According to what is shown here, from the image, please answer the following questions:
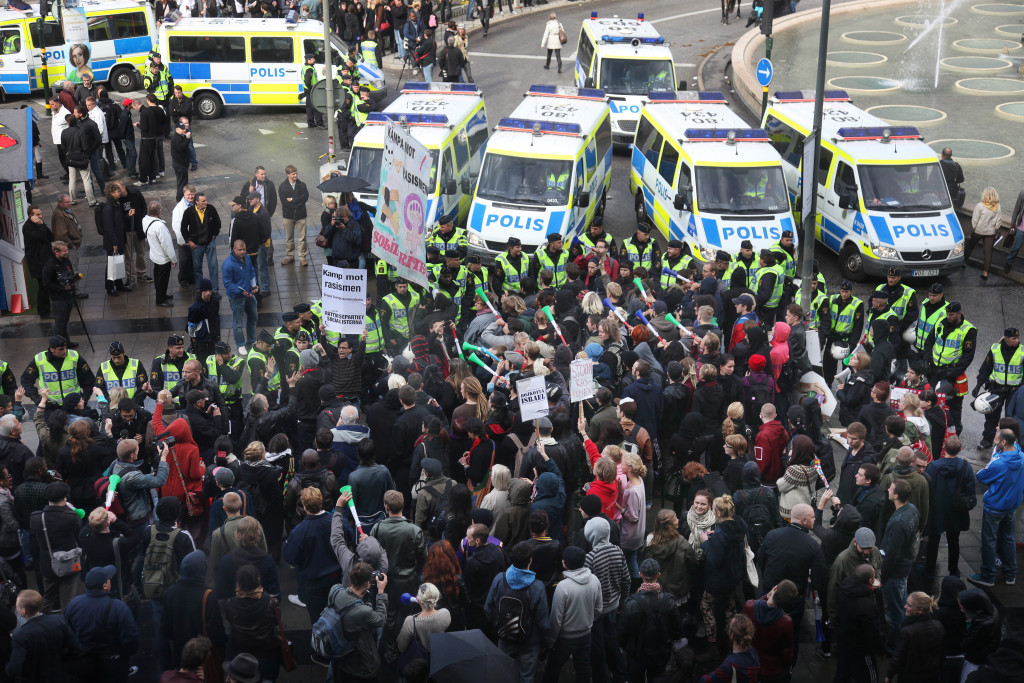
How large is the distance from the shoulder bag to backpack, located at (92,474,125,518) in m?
0.55

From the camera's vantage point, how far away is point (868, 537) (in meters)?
8.35

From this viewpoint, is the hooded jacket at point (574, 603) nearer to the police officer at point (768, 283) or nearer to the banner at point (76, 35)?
the police officer at point (768, 283)

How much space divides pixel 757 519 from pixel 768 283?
18.3 feet

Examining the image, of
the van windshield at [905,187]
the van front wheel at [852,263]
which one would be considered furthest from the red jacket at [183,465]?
the van windshield at [905,187]

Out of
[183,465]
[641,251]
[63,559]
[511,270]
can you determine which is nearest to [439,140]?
[511,270]

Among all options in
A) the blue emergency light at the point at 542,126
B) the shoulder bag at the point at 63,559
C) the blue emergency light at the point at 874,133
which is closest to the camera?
the shoulder bag at the point at 63,559

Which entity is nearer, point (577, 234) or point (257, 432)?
point (257, 432)

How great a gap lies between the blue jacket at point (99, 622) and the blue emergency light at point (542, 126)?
11.6 meters

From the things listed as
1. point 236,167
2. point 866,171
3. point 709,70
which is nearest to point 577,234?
point 866,171

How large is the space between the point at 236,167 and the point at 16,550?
15075 mm

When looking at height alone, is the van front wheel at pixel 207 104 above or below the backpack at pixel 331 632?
above

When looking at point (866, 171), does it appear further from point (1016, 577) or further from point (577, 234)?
point (1016, 577)

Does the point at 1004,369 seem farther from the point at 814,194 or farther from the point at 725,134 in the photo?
the point at 725,134

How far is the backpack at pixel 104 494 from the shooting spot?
924cm
